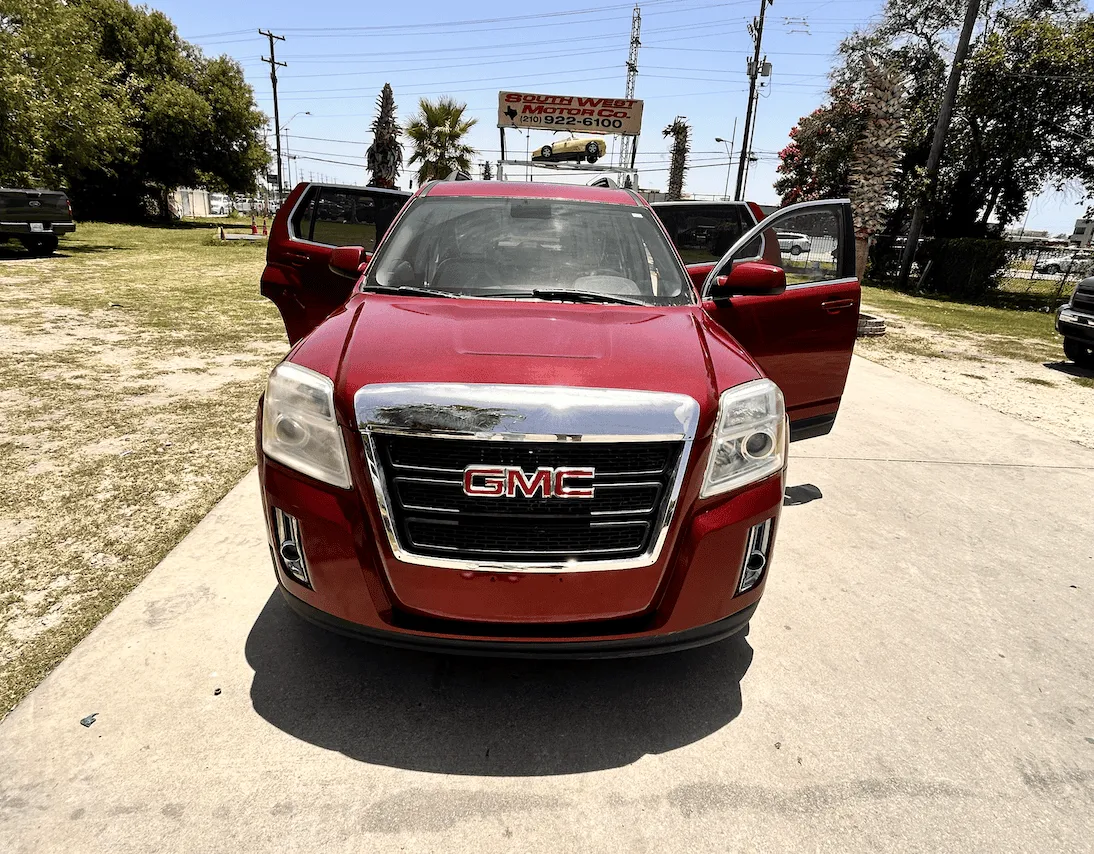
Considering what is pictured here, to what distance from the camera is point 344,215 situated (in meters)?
5.55

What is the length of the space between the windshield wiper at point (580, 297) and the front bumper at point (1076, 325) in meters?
8.60

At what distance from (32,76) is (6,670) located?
18.7 m

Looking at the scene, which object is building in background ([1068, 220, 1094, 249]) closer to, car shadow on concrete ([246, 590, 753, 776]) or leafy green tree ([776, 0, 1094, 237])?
leafy green tree ([776, 0, 1094, 237])

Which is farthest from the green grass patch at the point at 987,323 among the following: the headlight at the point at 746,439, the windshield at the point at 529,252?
the headlight at the point at 746,439

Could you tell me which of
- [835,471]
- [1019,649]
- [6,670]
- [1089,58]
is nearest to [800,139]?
[1089,58]

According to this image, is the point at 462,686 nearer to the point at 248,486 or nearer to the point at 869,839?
the point at 869,839

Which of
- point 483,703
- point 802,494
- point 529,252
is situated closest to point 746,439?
point 483,703

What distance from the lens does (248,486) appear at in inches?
162

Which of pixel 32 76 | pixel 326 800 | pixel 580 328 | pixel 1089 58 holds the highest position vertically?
pixel 1089 58

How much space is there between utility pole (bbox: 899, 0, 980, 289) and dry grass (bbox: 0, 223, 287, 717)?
19.2 metres

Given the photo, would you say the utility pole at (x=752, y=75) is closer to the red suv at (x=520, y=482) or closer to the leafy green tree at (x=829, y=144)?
the leafy green tree at (x=829, y=144)

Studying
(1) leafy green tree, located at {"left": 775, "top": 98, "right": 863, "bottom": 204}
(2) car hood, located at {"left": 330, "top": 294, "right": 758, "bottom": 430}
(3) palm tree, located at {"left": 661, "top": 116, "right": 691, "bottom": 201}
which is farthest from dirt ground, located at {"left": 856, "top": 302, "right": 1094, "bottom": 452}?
(3) palm tree, located at {"left": 661, "top": 116, "right": 691, "bottom": 201}

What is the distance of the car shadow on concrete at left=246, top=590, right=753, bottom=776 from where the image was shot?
2.22 m

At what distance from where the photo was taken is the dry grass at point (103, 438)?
9.53 ft
